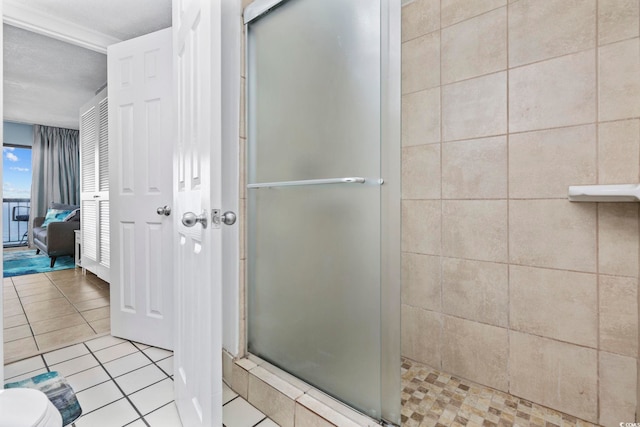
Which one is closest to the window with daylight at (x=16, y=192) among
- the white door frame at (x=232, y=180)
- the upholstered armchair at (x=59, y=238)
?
the upholstered armchair at (x=59, y=238)

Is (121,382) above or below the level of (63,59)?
below

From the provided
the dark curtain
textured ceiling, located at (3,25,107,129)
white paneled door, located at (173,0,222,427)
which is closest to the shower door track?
white paneled door, located at (173,0,222,427)

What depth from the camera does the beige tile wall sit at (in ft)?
3.85

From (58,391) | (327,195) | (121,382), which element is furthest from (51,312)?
(327,195)

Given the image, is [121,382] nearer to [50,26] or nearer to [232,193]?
[232,193]

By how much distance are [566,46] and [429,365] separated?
161cm

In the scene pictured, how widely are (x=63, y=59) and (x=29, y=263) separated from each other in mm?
2909

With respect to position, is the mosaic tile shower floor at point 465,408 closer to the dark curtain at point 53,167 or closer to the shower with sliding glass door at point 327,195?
the shower with sliding glass door at point 327,195

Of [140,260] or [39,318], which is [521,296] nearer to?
[140,260]

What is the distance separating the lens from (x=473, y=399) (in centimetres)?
137

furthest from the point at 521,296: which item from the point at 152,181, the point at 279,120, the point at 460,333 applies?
the point at 152,181

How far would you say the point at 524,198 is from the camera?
54.0 inches

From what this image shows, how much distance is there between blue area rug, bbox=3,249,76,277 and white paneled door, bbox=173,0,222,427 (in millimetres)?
3871

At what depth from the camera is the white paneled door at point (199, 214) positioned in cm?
90
